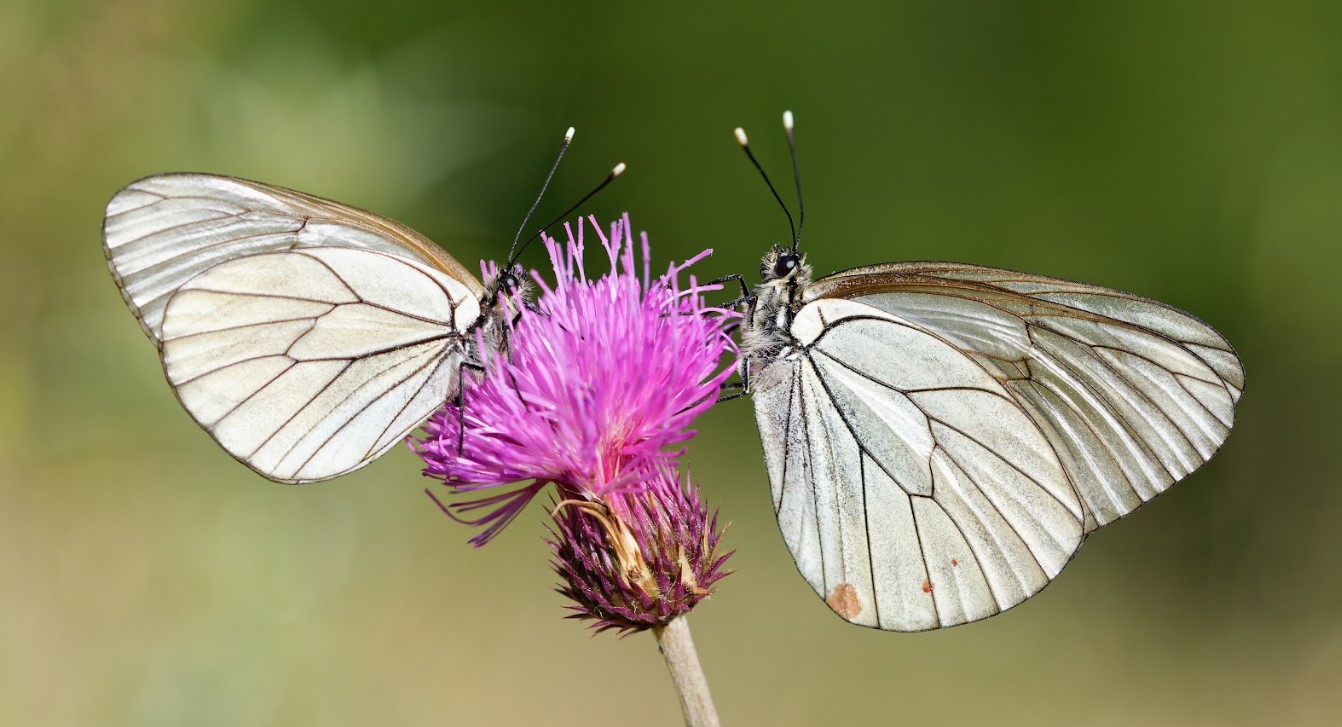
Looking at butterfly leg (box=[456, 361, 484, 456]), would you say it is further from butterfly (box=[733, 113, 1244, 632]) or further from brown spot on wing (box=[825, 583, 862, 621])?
brown spot on wing (box=[825, 583, 862, 621])

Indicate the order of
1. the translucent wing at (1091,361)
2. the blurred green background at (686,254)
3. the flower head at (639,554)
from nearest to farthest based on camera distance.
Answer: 1. the flower head at (639,554)
2. the translucent wing at (1091,361)
3. the blurred green background at (686,254)

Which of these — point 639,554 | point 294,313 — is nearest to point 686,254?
point 294,313

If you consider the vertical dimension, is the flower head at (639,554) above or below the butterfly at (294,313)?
below

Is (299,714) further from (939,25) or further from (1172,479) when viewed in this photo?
(939,25)

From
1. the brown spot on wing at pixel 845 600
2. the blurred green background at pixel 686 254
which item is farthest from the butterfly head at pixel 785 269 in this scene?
the blurred green background at pixel 686 254

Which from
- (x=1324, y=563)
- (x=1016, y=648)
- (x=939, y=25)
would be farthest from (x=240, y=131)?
(x=1324, y=563)

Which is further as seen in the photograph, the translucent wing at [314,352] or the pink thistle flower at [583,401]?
the translucent wing at [314,352]

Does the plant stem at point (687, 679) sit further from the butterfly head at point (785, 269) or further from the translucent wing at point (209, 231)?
the translucent wing at point (209, 231)

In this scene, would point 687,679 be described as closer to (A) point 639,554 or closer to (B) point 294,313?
(A) point 639,554
